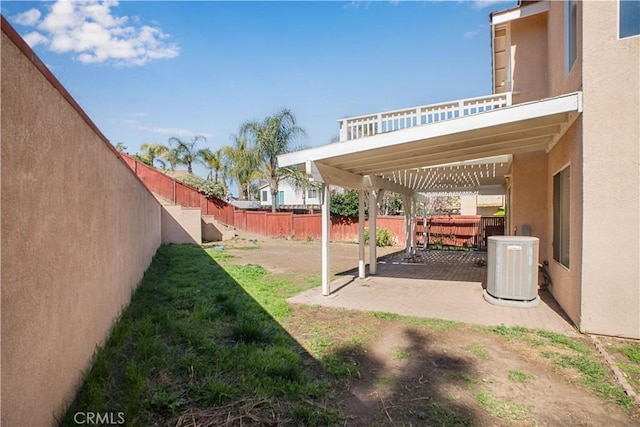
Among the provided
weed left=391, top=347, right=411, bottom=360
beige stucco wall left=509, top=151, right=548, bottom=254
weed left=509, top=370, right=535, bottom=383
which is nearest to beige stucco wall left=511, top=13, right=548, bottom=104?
beige stucco wall left=509, top=151, right=548, bottom=254

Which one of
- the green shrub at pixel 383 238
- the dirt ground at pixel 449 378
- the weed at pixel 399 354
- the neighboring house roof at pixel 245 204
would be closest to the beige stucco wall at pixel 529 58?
the dirt ground at pixel 449 378

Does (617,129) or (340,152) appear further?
(340,152)

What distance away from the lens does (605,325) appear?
4707 millimetres

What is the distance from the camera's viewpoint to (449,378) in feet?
11.9

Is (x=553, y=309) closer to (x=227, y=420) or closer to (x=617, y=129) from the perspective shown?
(x=617, y=129)

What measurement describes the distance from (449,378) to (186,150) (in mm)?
28185

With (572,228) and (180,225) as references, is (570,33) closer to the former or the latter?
(572,228)

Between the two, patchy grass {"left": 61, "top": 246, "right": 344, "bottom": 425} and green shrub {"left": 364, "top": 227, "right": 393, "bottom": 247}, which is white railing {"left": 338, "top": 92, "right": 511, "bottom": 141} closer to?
patchy grass {"left": 61, "top": 246, "right": 344, "bottom": 425}

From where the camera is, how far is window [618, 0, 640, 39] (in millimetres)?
4523

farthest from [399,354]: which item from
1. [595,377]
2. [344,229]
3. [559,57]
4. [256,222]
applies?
[256,222]

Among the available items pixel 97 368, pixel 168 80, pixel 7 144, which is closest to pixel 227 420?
pixel 97 368

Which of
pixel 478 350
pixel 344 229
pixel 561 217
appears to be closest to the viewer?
pixel 478 350

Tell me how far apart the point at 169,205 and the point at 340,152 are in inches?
580

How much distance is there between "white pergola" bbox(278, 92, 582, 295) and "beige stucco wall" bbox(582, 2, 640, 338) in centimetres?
36
